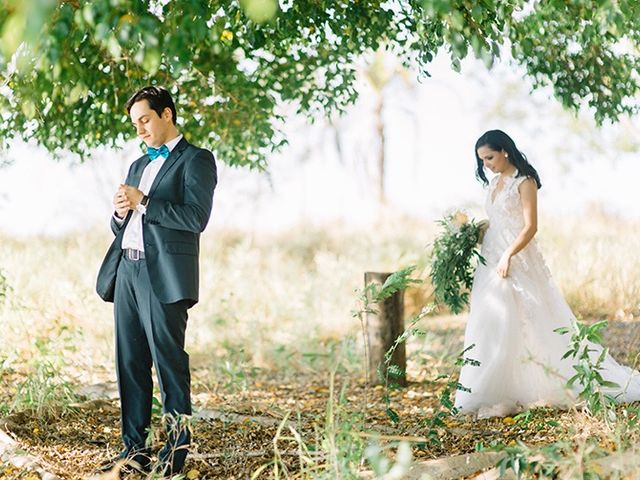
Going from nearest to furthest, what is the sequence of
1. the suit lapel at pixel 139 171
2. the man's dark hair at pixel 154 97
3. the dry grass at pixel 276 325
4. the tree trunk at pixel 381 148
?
the man's dark hair at pixel 154 97 → the suit lapel at pixel 139 171 → the dry grass at pixel 276 325 → the tree trunk at pixel 381 148

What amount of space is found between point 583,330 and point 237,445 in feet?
6.27

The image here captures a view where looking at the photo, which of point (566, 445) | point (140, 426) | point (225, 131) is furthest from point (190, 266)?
point (225, 131)

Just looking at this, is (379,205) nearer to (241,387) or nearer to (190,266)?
(241,387)

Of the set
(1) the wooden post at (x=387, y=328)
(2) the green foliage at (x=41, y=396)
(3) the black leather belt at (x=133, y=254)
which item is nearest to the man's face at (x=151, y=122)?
(3) the black leather belt at (x=133, y=254)

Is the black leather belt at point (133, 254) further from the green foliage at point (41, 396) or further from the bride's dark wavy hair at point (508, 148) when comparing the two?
the bride's dark wavy hair at point (508, 148)

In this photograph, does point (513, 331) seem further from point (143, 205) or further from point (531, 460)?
point (143, 205)

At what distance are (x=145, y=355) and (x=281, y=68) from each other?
2902 millimetres

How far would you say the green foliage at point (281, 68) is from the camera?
4.35 m

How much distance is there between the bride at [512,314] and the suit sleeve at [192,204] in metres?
2.02

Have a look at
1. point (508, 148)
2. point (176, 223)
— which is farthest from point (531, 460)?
point (508, 148)

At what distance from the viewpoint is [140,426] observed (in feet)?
13.9

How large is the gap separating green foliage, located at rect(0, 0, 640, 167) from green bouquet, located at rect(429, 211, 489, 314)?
1.10m

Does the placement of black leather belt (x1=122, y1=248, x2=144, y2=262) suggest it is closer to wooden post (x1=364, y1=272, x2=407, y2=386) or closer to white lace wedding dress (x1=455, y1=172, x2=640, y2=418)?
white lace wedding dress (x1=455, y1=172, x2=640, y2=418)

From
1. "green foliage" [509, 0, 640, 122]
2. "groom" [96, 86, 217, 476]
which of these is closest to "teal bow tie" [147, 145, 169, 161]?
"groom" [96, 86, 217, 476]
